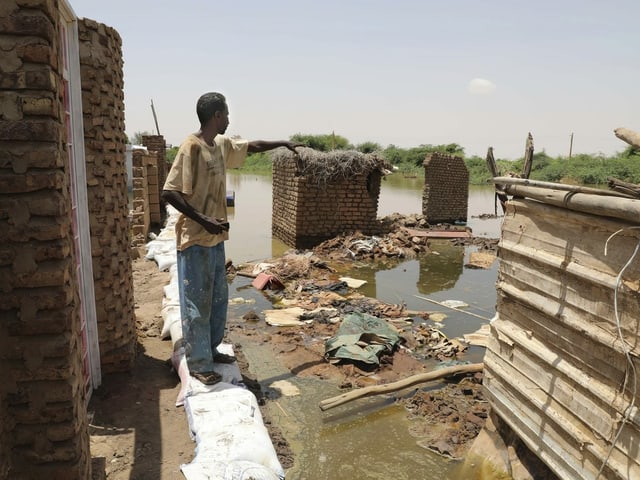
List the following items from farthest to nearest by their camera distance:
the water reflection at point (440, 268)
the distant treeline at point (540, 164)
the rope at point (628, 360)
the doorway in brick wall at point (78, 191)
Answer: the distant treeline at point (540, 164)
the water reflection at point (440, 268)
the doorway in brick wall at point (78, 191)
the rope at point (628, 360)

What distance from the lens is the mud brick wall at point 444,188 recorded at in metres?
16.1

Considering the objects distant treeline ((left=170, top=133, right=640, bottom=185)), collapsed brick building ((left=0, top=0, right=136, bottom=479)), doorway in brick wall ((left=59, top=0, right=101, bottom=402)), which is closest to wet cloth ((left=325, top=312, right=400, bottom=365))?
doorway in brick wall ((left=59, top=0, right=101, bottom=402))

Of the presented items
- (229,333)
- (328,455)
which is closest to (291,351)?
(229,333)

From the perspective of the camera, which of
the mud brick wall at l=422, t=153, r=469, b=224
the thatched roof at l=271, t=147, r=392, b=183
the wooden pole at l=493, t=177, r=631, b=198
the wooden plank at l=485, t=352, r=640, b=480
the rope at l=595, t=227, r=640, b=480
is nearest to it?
the rope at l=595, t=227, r=640, b=480

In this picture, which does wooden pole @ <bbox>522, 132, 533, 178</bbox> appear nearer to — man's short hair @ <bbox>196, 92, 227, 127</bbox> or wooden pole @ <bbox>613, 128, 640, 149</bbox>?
wooden pole @ <bbox>613, 128, 640, 149</bbox>

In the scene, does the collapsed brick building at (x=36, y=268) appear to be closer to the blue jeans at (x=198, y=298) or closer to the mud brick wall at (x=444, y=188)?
the blue jeans at (x=198, y=298)

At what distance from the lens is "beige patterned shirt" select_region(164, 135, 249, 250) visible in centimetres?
345

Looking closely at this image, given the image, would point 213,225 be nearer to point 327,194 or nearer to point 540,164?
point 327,194

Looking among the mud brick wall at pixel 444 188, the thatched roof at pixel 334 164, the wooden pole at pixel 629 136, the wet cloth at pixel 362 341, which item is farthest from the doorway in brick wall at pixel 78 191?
the mud brick wall at pixel 444 188

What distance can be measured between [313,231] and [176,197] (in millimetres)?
8631

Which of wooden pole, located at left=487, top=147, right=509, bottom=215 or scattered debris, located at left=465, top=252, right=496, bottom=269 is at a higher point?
wooden pole, located at left=487, top=147, right=509, bottom=215

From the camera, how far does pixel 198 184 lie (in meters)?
3.55

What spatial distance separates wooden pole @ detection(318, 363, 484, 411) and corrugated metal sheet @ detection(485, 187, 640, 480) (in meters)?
0.99

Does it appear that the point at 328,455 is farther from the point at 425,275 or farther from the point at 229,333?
the point at 425,275
